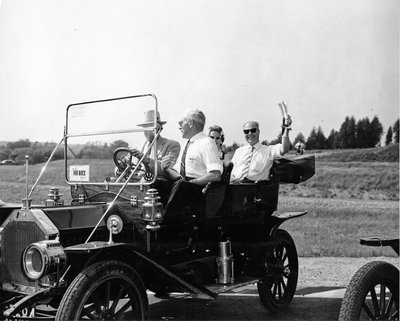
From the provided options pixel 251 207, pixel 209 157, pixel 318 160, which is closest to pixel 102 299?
pixel 209 157

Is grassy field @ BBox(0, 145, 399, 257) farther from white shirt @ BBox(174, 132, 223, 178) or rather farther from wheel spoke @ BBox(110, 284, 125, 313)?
wheel spoke @ BBox(110, 284, 125, 313)

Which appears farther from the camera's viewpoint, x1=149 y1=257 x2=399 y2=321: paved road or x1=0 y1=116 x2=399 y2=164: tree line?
x1=149 y1=257 x2=399 y2=321: paved road

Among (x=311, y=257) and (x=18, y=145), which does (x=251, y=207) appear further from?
(x=311, y=257)

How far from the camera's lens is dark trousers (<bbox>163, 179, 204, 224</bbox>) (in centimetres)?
427

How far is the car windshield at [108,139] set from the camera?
4.27 meters

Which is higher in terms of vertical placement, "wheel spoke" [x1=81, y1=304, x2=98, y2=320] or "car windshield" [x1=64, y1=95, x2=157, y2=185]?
"car windshield" [x1=64, y1=95, x2=157, y2=185]

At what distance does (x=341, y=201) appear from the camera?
16.2 metres

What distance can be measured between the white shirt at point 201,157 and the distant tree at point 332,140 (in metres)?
8.06

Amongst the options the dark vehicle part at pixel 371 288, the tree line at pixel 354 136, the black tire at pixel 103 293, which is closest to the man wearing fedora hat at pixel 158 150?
the black tire at pixel 103 293

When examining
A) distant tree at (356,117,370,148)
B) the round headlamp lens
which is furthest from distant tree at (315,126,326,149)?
the round headlamp lens

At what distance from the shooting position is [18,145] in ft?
18.2

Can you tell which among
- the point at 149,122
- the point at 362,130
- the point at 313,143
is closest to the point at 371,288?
the point at 149,122

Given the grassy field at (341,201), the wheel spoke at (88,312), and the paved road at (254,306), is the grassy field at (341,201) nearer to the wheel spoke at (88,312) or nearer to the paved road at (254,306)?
the paved road at (254,306)

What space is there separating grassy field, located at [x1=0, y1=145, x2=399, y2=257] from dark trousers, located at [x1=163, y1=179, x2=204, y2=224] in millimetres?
5832
